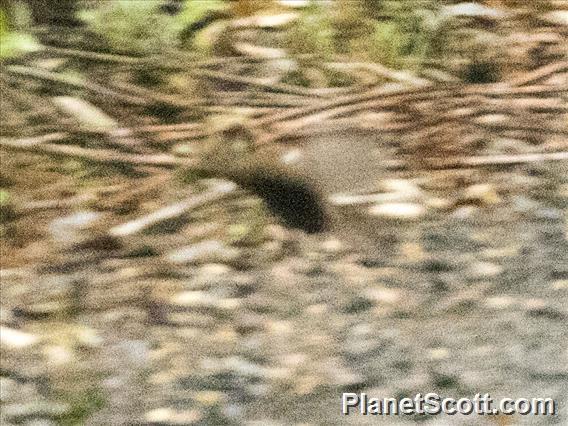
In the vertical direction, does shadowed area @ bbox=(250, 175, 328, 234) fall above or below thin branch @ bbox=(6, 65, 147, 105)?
below

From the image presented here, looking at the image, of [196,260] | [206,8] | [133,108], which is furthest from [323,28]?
[196,260]

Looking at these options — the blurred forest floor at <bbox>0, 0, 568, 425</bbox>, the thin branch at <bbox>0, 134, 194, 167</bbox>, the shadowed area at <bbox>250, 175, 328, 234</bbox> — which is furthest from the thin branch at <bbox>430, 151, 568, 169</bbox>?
the thin branch at <bbox>0, 134, 194, 167</bbox>

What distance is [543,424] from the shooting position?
70 cm

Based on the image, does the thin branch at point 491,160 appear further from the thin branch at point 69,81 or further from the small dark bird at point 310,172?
the thin branch at point 69,81

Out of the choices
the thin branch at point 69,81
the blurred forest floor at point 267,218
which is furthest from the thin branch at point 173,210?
the thin branch at point 69,81

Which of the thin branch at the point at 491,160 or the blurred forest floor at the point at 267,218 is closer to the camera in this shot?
the blurred forest floor at the point at 267,218

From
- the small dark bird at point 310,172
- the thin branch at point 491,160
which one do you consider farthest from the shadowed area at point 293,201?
the thin branch at point 491,160

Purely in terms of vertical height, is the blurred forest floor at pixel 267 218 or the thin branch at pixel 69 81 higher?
the thin branch at pixel 69 81

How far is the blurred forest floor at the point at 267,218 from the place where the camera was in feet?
2.34

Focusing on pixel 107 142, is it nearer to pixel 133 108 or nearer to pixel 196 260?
pixel 133 108

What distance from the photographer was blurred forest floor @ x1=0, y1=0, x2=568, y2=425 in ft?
2.34

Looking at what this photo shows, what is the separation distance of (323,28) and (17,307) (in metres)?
0.54

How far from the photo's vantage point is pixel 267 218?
0.84m

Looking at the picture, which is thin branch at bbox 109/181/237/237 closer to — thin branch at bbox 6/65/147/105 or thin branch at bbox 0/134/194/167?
thin branch at bbox 0/134/194/167
